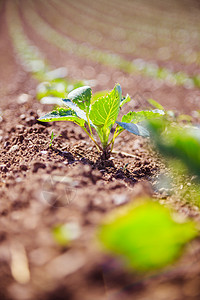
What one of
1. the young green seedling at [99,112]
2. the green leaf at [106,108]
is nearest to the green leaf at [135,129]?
the young green seedling at [99,112]

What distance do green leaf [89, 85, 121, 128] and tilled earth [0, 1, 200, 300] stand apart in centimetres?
26

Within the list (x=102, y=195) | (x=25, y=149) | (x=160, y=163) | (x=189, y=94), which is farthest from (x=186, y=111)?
(x=102, y=195)

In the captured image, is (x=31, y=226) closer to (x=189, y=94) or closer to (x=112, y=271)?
(x=112, y=271)

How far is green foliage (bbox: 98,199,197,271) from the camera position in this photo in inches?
26.7

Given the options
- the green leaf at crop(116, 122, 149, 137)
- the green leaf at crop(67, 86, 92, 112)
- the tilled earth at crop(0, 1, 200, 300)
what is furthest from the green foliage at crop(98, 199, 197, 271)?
the green leaf at crop(67, 86, 92, 112)

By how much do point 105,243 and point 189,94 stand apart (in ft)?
9.14

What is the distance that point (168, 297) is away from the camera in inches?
27.1

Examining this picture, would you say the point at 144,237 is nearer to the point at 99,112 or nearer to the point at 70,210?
the point at 70,210

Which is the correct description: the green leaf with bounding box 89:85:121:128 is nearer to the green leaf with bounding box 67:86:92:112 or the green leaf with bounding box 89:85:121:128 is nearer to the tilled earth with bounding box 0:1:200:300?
the green leaf with bounding box 67:86:92:112

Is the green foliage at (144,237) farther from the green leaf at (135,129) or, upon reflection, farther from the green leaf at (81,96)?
the green leaf at (81,96)

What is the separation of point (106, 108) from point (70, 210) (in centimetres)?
62

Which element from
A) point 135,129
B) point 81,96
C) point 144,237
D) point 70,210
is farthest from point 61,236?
point 81,96

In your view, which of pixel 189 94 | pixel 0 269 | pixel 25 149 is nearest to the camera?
pixel 0 269

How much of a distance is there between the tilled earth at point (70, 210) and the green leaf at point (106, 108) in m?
0.26
